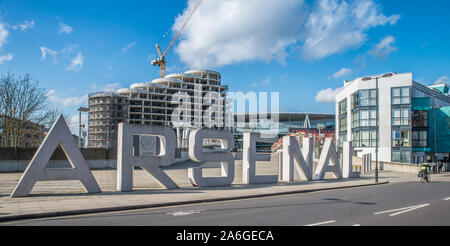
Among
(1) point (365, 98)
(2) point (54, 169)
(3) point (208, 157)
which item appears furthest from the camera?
(1) point (365, 98)

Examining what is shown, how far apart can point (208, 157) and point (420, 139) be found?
45.4m

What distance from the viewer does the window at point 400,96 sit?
4847 centimetres

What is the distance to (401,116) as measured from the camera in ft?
161

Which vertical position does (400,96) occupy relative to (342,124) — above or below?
above

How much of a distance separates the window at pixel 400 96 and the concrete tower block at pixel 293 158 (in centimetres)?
3271

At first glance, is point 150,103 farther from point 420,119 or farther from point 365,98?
point 420,119

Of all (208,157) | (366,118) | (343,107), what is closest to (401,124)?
(366,118)

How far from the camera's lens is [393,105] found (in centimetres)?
4950

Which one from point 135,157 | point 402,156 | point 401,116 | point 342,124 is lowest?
point 402,156

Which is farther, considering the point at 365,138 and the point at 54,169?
the point at 365,138

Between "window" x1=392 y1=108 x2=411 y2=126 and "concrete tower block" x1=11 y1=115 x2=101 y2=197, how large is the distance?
46938 millimetres
